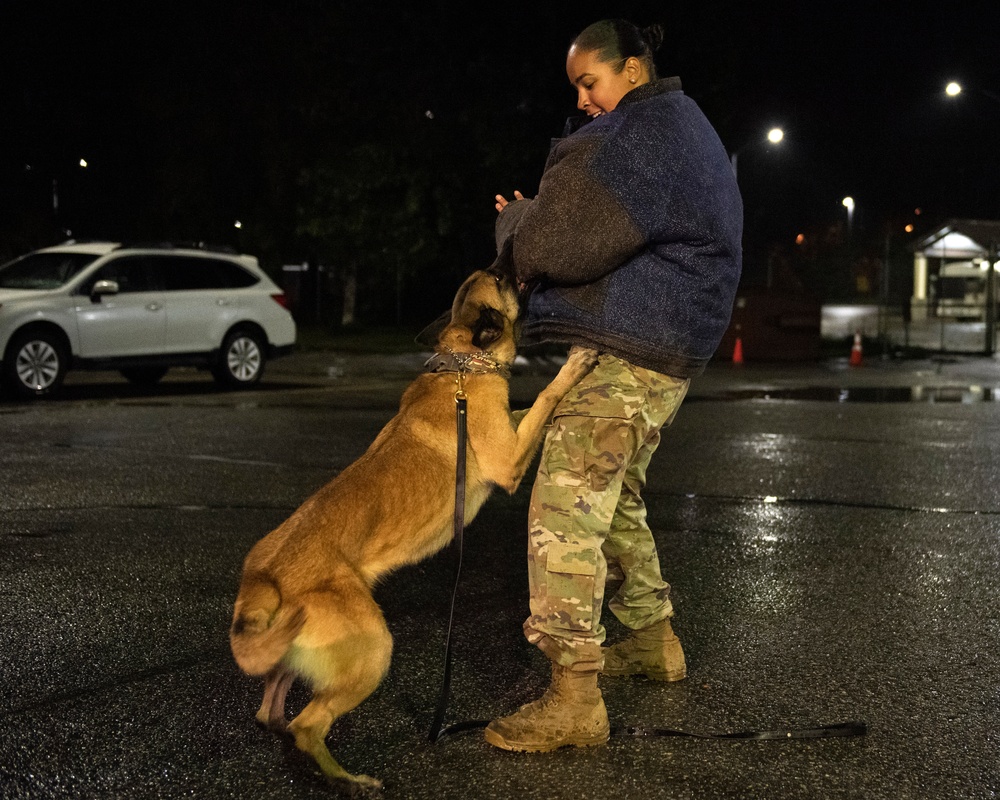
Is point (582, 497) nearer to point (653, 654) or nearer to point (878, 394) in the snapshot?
point (653, 654)

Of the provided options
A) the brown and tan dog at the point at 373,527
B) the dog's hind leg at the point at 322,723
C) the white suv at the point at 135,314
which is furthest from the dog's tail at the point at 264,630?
the white suv at the point at 135,314

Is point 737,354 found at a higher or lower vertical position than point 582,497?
lower

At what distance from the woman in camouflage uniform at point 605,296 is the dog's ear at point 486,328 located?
29 centimetres

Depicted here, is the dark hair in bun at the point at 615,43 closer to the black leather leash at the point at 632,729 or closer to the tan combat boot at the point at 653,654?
the black leather leash at the point at 632,729

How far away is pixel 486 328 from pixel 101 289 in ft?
37.0

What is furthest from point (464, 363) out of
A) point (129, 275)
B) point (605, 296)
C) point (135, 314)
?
point (129, 275)

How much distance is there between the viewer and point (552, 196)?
3400 millimetres

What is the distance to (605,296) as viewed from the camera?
349cm

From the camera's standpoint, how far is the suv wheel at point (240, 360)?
50.8 feet

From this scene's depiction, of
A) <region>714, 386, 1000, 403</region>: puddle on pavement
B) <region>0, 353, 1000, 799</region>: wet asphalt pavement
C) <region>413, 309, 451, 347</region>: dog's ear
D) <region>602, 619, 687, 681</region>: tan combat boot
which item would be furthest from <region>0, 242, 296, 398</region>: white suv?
<region>602, 619, 687, 681</region>: tan combat boot

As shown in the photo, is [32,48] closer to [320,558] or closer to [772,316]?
[772,316]

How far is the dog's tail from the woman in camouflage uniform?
776 mm

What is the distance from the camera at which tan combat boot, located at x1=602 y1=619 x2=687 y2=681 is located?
4.00 meters

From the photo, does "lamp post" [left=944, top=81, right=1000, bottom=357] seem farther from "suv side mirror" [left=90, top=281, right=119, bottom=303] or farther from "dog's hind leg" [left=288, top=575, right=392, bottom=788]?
"dog's hind leg" [left=288, top=575, right=392, bottom=788]
